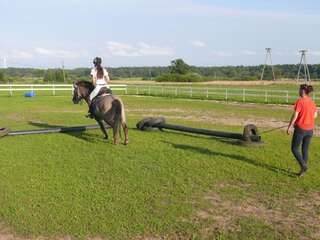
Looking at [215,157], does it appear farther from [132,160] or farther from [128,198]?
[128,198]

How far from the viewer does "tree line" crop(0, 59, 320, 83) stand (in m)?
79.9

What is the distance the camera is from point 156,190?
670cm

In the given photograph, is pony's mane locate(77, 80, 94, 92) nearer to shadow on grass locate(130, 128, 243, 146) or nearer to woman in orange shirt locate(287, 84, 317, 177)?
shadow on grass locate(130, 128, 243, 146)

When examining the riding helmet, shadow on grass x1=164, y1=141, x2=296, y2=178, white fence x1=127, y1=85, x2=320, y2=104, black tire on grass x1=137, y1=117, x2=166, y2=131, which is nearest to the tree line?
white fence x1=127, y1=85, x2=320, y2=104

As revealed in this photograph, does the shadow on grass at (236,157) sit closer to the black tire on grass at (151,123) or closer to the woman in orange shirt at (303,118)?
the woman in orange shirt at (303,118)

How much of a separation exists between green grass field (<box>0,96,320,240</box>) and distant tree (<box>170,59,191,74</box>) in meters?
80.5

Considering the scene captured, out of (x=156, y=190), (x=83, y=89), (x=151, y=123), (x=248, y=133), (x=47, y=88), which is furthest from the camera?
(x=47, y=88)

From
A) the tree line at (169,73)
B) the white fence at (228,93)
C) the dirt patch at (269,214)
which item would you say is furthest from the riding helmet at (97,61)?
the tree line at (169,73)

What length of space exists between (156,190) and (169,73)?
8406cm

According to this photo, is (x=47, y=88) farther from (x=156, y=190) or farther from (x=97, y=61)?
(x=156, y=190)

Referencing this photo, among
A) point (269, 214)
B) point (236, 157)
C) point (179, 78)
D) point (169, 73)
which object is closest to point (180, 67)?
point (169, 73)

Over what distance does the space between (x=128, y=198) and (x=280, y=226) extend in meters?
2.33

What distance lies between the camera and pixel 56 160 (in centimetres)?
885

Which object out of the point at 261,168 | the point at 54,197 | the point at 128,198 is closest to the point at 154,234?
the point at 128,198
